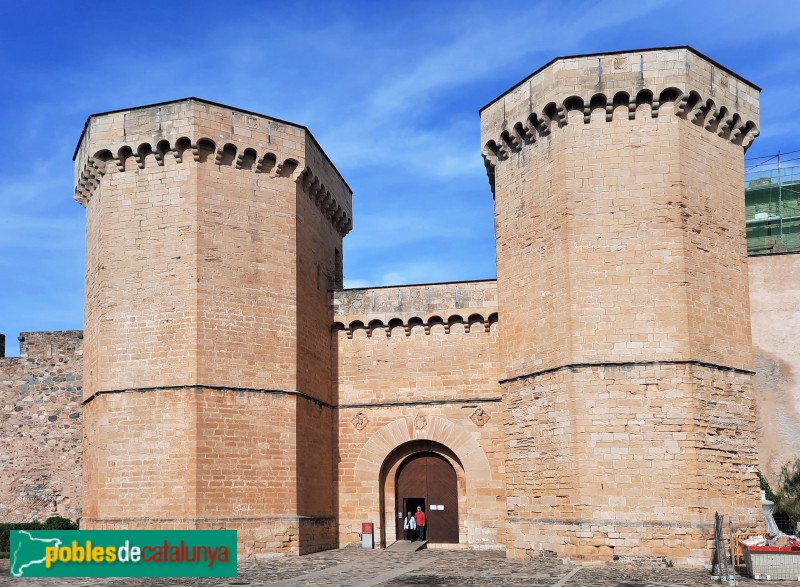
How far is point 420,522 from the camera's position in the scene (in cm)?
2095

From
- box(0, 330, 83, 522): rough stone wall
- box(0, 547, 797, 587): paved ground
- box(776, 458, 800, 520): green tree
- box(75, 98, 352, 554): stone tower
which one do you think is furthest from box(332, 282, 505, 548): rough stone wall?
box(0, 330, 83, 522): rough stone wall

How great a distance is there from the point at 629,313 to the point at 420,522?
23.3 feet

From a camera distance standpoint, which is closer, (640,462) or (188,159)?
(640,462)

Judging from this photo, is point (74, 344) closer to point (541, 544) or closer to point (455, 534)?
point (455, 534)

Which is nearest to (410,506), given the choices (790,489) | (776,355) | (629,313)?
(629,313)

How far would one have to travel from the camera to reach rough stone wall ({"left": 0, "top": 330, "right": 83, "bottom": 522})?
23.4 meters

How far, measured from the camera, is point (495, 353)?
68.5 feet

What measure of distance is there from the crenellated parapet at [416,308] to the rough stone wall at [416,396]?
0.02 meters

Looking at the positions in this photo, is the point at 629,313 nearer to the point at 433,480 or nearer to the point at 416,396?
the point at 416,396

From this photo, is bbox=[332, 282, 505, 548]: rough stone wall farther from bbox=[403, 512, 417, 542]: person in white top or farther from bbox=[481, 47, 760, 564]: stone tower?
bbox=[481, 47, 760, 564]: stone tower

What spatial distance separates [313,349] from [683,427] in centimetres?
801

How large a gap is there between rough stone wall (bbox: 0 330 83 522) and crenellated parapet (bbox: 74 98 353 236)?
18.6 ft

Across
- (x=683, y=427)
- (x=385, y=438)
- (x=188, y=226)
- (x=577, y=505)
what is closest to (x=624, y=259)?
(x=683, y=427)

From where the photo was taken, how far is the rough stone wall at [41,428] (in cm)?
2336
